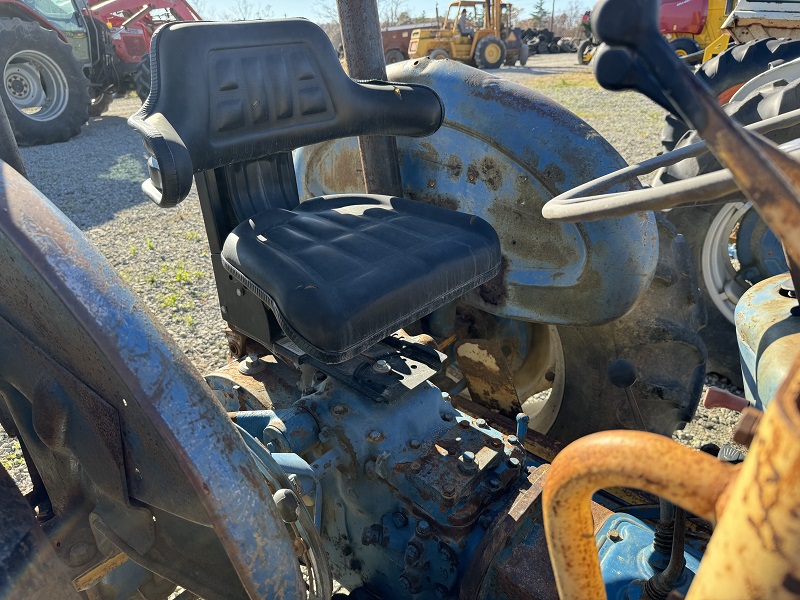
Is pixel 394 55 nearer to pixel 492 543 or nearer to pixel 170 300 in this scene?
pixel 170 300

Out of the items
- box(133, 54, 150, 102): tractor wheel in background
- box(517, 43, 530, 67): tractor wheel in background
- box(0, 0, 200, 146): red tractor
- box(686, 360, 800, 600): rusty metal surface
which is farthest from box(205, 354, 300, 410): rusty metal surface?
box(517, 43, 530, 67): tractor wheel in background

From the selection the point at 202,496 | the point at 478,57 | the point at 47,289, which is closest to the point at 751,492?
the point at 202,496

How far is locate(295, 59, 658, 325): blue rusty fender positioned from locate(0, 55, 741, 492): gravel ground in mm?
853

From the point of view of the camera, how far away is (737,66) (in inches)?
112

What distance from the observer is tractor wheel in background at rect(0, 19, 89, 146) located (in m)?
6.50

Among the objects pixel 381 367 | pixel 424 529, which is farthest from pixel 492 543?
pixel 381 367

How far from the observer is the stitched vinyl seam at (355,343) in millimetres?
1177

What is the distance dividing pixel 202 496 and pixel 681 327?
4.28 ft

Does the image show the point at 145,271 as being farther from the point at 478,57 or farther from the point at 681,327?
the point at 478,57

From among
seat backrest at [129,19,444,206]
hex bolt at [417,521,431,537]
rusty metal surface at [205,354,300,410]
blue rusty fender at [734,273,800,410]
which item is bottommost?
hex bolt at [417,521,431,537]

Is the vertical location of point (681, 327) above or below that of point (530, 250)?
below

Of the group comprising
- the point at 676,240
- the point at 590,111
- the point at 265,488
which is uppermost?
the point at 265,488

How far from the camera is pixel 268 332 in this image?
4.91 ft

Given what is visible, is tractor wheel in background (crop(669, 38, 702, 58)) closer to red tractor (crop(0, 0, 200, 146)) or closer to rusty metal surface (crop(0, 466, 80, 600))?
red tractor (crop(0, 0, 200, 146))
